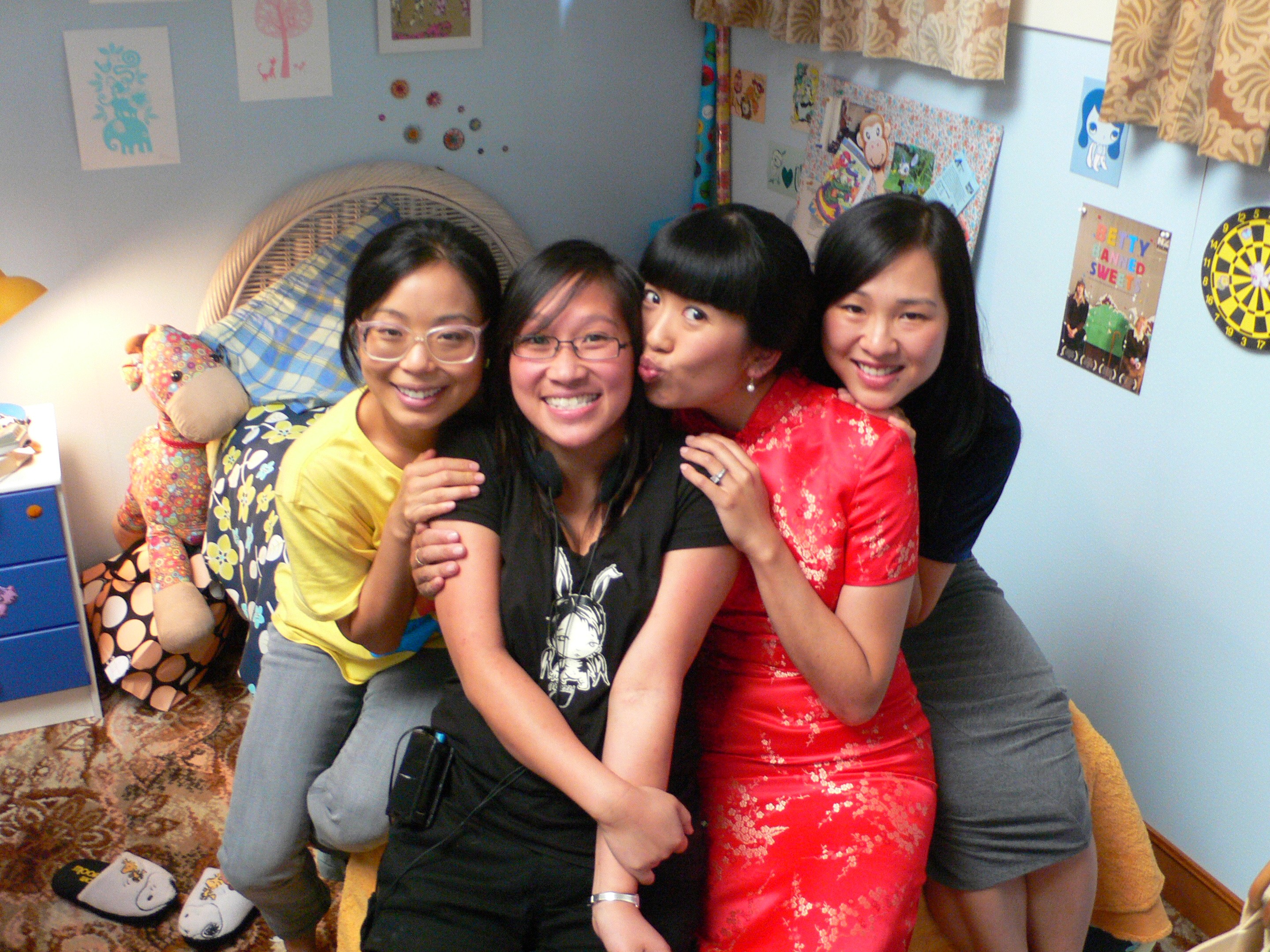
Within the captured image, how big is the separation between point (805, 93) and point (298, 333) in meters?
1.40

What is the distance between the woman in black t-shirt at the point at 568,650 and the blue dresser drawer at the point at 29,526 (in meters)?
1.39

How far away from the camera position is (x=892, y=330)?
136cm

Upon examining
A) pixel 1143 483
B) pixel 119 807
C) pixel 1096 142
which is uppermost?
pixel 1096 142

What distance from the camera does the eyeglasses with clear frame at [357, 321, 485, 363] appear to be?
54.4 inches

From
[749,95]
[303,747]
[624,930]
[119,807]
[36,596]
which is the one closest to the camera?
[624,930]

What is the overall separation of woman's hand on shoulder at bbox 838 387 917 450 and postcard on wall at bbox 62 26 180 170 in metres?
1.92

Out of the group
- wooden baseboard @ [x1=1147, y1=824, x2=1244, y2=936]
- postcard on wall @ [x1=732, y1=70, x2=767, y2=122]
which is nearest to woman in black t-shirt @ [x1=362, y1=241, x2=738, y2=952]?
wooden baseboard @ [x1=1147, y1=824, x2=1244, y2=936]

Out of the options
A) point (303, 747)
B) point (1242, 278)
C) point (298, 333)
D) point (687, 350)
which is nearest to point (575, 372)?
point (687, 350)

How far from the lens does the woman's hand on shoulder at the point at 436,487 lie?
1.31 metres

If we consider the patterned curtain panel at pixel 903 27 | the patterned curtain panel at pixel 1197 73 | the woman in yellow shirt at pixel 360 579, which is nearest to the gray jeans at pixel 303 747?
the woman in yellow shirt at pixel 360 579

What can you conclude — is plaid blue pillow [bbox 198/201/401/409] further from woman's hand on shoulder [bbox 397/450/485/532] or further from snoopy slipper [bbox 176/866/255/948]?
woman's hand on shoulder [bbox 397/450/485/532]

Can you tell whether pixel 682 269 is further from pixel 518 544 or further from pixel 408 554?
pixel 408 554

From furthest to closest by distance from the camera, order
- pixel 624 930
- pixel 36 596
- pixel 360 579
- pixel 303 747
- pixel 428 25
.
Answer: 1. pixel 428 25
2. pixel 36 596
3. pixel 303 747
4. pixel 360 579
5. pixel 624 930

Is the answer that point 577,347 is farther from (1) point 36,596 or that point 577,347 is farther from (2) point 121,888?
(1) point 36,596
